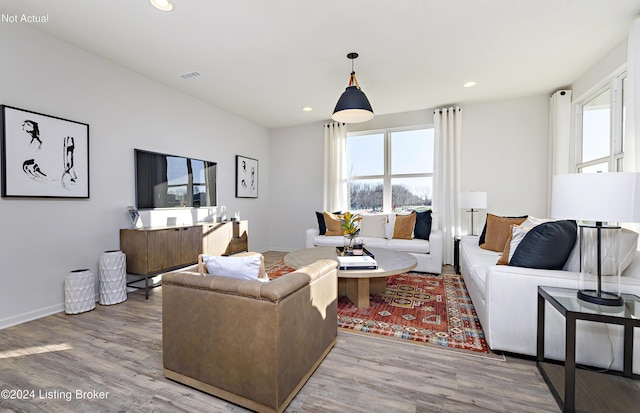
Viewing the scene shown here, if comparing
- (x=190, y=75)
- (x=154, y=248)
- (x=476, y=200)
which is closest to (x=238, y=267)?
(x=154, y=248)

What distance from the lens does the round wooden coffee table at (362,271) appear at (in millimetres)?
2539

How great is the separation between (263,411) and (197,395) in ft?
1.41

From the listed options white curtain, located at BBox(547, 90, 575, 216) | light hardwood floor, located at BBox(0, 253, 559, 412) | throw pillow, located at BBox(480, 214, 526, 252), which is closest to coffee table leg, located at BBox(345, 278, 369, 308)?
Result: light hardwood floor, located at BBox(0, 253, 559, 412)

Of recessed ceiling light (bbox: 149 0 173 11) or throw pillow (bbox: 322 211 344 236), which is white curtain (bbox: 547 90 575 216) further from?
recessed ceiling light (bbox: 149 0 173 11)

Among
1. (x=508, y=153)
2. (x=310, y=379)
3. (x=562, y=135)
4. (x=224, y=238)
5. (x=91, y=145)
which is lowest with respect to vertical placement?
(x=310, y=379)

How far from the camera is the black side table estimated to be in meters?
1.37

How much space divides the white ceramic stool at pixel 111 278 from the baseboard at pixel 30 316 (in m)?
0.35

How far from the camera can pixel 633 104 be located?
8.00 ft

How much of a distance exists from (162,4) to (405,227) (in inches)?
153

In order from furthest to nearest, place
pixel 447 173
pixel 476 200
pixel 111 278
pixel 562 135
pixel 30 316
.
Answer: pixel 447 173
pixel 476 200
pixel 562 135
pixel 111 278
pixel 30 316

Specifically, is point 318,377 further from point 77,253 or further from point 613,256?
point 77,253

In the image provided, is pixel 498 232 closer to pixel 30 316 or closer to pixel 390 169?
pixel 390 169

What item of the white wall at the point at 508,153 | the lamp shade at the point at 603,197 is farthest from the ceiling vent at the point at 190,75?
the white wall at the point at 508,153

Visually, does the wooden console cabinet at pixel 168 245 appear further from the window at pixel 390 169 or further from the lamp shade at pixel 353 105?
the window at pixel 390 169
